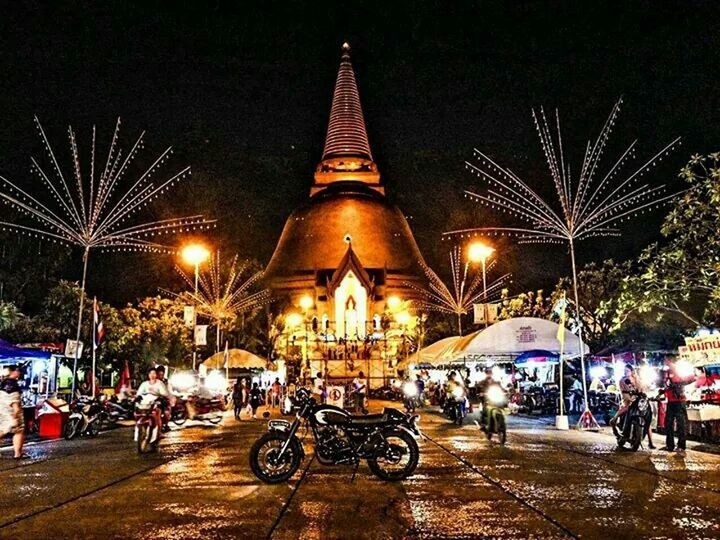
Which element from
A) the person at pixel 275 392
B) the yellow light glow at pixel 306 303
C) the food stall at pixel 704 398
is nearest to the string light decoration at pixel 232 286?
the yellow light glow at pixel 306 303

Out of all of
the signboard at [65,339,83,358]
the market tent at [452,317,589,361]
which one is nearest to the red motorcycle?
the signboard at [65,339,83,358]

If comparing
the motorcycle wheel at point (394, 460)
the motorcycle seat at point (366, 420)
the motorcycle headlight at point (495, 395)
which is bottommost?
the motorcycle wheel at point (394, 460)

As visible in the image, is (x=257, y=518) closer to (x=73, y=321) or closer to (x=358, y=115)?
(x=73, y=321)

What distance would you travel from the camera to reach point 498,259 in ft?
160

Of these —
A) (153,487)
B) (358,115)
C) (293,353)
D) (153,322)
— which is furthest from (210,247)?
(153,487)

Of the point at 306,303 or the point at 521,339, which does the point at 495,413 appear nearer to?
the point at 521,339

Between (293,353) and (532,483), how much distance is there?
3673 cm

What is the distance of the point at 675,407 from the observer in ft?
43.3

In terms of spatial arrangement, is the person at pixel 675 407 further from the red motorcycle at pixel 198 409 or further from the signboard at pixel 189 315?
A: the signboard at pixel 189 315

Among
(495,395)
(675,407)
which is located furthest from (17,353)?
(675,407)

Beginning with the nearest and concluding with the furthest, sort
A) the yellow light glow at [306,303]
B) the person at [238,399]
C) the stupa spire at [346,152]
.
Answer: the person at [238,399] → the yellow light glow at [306,303] → the stupa spire at [346,152]

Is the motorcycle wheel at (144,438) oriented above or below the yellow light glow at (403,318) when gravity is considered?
below

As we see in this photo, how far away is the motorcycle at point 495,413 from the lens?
14359mm

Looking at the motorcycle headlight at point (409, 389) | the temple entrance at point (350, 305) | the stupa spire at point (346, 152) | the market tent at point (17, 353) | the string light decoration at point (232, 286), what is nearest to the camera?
the market tent at point (17, 353)
